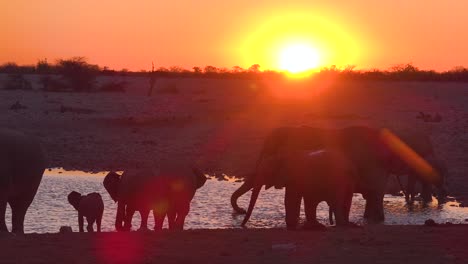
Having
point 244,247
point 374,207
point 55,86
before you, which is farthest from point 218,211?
point 55,86

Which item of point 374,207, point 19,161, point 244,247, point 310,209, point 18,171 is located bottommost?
point 374,207

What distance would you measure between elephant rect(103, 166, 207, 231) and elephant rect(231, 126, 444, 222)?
1643 millimetres

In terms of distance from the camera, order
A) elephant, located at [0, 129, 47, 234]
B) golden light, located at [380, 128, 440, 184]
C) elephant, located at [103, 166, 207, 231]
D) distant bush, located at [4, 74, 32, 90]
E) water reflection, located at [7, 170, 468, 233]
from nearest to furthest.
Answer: elephant, located at [0, 129, 47, 234]
elephant, located at [103, 166, 207, 231]
water reflection, located at [7, 170, 468, 233]
golden light, located at [380, 128, 440, 184]
distant bush, located at [4, 74, 32, 90]

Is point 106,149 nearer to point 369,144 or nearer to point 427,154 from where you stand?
point 427,154

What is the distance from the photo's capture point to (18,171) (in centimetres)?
980

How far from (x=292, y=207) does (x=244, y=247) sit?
2848mm

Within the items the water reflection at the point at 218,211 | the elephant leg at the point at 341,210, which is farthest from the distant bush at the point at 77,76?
the elephant leg at the point at 341,210

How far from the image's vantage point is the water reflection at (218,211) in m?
12.0

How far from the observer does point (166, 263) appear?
21.2 ft

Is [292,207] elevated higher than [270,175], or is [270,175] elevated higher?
[270,175]

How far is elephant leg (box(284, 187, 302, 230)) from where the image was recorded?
32.7 feet

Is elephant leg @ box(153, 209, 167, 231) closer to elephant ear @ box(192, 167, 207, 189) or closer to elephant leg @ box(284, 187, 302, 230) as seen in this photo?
elephant ear @ box(192, 167, 207, 189)

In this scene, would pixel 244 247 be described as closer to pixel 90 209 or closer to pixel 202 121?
pixel 90 209

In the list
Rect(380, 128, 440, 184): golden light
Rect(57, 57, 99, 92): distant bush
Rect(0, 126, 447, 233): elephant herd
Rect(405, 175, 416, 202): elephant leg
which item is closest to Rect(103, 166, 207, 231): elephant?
Rect(0, 126, 447, 233): elephant herd
